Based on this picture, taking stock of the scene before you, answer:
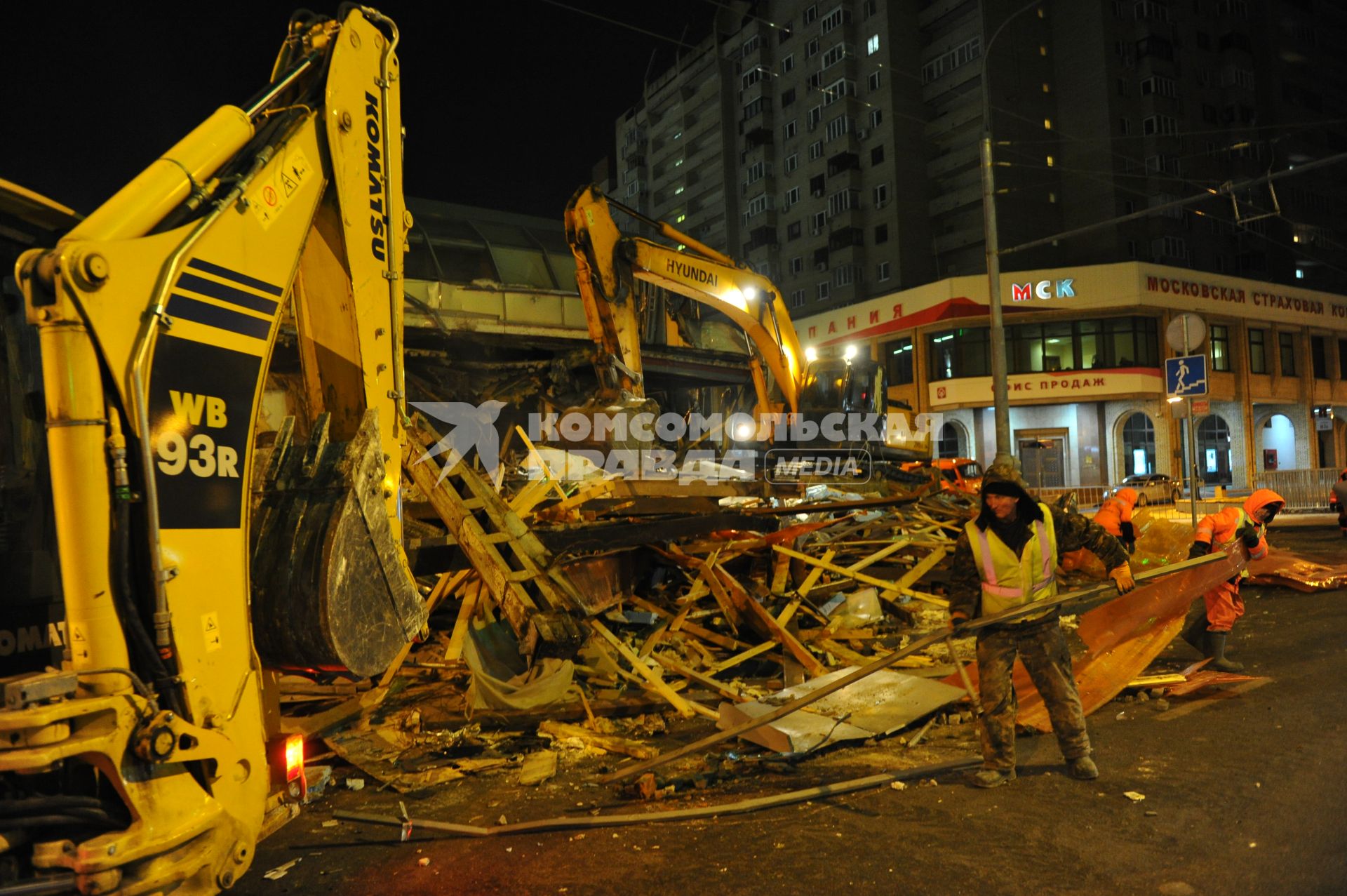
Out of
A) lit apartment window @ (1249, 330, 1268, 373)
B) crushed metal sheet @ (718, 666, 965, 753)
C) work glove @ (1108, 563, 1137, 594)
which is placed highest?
lit apartment window @ (1249, 330, 1268, 373)

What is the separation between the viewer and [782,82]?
62562mm

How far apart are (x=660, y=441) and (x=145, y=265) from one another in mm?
10526

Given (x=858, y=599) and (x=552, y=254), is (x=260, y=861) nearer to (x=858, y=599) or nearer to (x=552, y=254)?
(x=858, y=599)

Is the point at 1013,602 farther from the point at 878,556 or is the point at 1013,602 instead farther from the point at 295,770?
the point at 878,556

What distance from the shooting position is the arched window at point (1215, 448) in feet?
133


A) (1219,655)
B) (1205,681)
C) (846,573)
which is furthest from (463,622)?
(1219,655)

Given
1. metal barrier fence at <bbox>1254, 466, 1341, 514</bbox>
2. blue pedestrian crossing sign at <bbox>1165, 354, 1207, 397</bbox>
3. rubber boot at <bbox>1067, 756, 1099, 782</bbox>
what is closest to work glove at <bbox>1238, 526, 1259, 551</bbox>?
rubber boot at <bbox>1067, 756, 1099, 782</bbox>

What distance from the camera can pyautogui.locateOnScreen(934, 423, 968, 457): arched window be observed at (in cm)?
3941

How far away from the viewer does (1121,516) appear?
952 cm

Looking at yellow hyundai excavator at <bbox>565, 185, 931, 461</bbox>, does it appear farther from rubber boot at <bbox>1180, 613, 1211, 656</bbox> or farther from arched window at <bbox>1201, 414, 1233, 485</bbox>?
arched window at <bbox>1201, 414, 1233, 485</bbox>

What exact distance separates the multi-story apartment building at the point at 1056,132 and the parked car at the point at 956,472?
2789cm

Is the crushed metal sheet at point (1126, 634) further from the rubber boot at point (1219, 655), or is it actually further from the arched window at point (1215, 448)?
the arched window at point (1215, 448)

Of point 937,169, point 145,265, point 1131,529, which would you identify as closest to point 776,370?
point 1131,529

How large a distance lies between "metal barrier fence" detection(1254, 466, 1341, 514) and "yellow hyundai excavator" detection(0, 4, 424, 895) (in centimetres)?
2598
